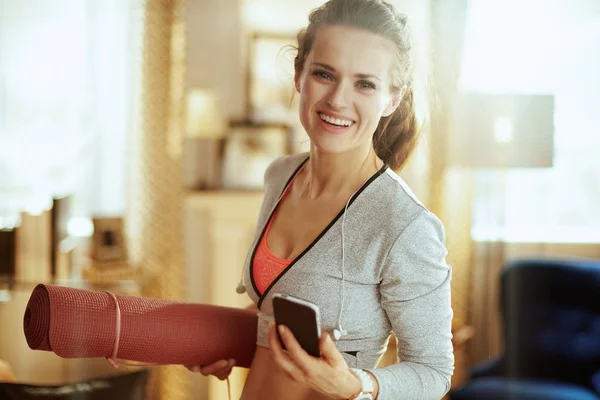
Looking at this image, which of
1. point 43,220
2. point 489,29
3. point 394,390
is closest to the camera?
point 394,390

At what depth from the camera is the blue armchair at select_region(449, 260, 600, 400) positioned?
268 cm

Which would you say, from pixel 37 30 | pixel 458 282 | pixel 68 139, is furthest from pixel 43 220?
pixel 458 282

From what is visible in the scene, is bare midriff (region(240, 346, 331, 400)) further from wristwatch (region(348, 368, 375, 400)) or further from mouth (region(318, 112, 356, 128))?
mouth (region(318, 112, 356, 128))

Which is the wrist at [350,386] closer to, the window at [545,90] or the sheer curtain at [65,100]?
the window at [545,90]

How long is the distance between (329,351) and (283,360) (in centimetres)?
7

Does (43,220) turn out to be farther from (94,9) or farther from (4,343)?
(94,9)

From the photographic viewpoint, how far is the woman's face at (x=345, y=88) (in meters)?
0.88

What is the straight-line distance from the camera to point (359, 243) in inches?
34.8

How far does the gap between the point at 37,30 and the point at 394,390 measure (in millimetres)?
2822

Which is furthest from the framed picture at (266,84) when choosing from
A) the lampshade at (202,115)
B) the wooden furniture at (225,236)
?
the wooden furniture at (225,236)

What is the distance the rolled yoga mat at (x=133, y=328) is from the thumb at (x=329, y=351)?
30cm

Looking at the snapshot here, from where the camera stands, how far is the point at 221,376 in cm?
111

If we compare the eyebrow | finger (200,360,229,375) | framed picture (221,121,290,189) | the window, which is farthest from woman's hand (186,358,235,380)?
framed picture (221,121,290,189)

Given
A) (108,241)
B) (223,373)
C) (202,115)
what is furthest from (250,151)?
(223,373)
